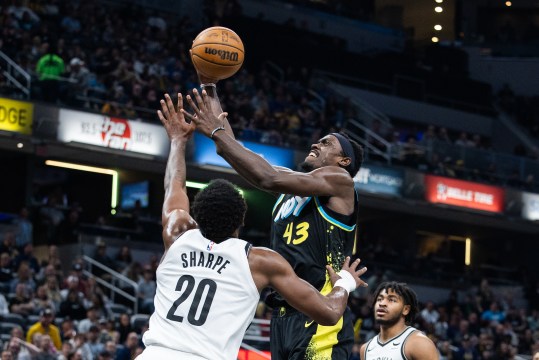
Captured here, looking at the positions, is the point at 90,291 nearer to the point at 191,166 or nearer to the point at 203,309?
the point at 191,166

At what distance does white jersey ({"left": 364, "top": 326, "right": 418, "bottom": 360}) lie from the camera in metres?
9.31

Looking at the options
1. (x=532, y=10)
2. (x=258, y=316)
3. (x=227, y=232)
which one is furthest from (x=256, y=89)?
(x=227, y=232)

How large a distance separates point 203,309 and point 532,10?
40.9 m

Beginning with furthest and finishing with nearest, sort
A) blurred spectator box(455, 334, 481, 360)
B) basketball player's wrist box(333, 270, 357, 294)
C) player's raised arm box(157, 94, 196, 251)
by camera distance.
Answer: blurred spectator box(455, 334, 481, 360), basketball player's wrist box(333, 270, 357, 294), player's raised arm box(157, 94, 196, 251)

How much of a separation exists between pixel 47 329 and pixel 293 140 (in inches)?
513

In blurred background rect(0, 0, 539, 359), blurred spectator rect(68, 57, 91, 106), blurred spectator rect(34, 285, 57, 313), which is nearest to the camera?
blurred spectator rect(34, 285, 57, 313)

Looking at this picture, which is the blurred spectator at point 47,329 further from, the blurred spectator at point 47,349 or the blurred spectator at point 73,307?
the blurred spectator at point 73,307

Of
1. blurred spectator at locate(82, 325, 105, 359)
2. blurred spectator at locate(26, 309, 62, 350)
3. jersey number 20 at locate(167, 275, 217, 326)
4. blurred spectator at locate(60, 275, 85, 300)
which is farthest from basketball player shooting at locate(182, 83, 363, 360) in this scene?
blurred spectator at locate(60, 275, 85, 300)

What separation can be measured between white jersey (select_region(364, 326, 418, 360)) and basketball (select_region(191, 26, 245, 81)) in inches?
120

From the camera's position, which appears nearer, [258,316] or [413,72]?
[258,316]

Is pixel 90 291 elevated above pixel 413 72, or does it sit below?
below

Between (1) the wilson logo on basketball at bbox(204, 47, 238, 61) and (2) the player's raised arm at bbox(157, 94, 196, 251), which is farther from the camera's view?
(1) the wilson logo on basketball at bbox(204, 47, 238, 61)

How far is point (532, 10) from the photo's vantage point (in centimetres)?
4450

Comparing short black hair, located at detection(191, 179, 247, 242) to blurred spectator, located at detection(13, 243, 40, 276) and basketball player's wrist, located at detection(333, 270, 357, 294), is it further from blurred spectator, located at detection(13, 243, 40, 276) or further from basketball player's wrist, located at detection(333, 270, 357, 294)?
Result: blurred spectator, located at detection(13, 243, 40, 276)
